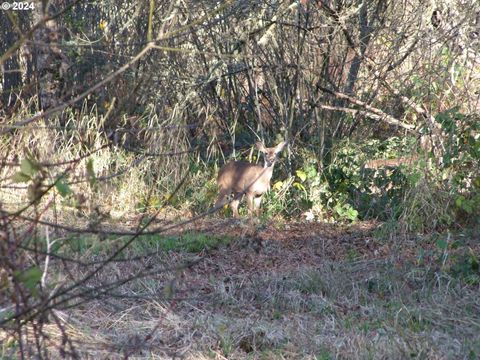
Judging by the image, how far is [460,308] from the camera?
6473mm

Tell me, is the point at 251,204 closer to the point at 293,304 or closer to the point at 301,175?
the point at 301,175

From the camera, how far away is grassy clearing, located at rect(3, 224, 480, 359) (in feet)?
18.5

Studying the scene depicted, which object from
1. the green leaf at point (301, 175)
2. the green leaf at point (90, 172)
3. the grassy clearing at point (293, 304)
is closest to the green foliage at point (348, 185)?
the green leaf at point (301, 175)

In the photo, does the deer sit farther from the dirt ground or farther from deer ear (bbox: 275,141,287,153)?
the dirt ground

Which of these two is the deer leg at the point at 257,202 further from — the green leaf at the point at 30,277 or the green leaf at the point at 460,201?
the green leaf at the point at 30,277

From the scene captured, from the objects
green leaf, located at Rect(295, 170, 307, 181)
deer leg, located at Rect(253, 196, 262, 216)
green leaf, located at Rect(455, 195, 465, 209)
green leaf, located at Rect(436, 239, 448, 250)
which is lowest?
deer leg, located at Rect(253, 196, 262, 216)

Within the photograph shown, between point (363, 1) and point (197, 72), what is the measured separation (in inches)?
119

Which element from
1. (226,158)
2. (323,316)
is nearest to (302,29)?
(226,158)

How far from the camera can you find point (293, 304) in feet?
22.1

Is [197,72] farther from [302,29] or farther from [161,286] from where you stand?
[161,286]

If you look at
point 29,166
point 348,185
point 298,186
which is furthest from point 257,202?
point 29,166

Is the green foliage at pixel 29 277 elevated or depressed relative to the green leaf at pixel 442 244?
elevated

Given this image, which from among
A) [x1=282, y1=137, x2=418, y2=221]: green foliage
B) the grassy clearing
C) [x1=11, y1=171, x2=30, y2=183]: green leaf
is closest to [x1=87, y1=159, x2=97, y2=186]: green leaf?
[x1=11, y1=171, x2=30, y2=183]: green leaf

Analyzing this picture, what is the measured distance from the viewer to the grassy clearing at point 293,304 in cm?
565
